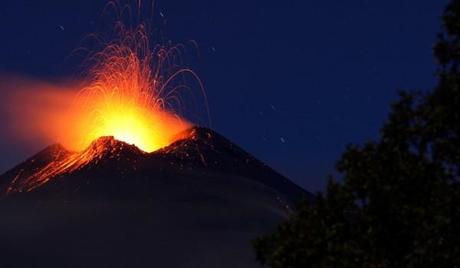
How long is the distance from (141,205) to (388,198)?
9969 centimetres

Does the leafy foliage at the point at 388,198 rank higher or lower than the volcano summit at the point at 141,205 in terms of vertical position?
lower

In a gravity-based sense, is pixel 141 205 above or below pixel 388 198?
above

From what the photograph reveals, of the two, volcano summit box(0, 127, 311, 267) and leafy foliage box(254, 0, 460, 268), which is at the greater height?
volcano summit box(0, 127, 311, 267)

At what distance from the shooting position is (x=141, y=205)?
117688mm

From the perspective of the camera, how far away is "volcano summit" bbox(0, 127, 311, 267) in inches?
3629

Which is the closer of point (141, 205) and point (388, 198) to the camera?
point (388, 198)

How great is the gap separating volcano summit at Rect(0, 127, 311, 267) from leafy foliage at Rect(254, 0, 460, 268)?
53.6 meters

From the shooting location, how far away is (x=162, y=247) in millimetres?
96062

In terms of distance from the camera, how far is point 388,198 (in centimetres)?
1962

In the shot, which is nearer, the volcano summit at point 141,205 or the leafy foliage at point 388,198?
the leafy foliage at point 388,198

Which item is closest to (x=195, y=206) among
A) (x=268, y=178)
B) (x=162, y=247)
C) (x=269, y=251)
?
(x=162, y=247)

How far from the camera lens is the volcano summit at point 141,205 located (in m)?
92.2

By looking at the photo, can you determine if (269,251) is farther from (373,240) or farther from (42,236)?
(42,236)

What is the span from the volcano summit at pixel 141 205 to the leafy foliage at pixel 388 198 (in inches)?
2111
